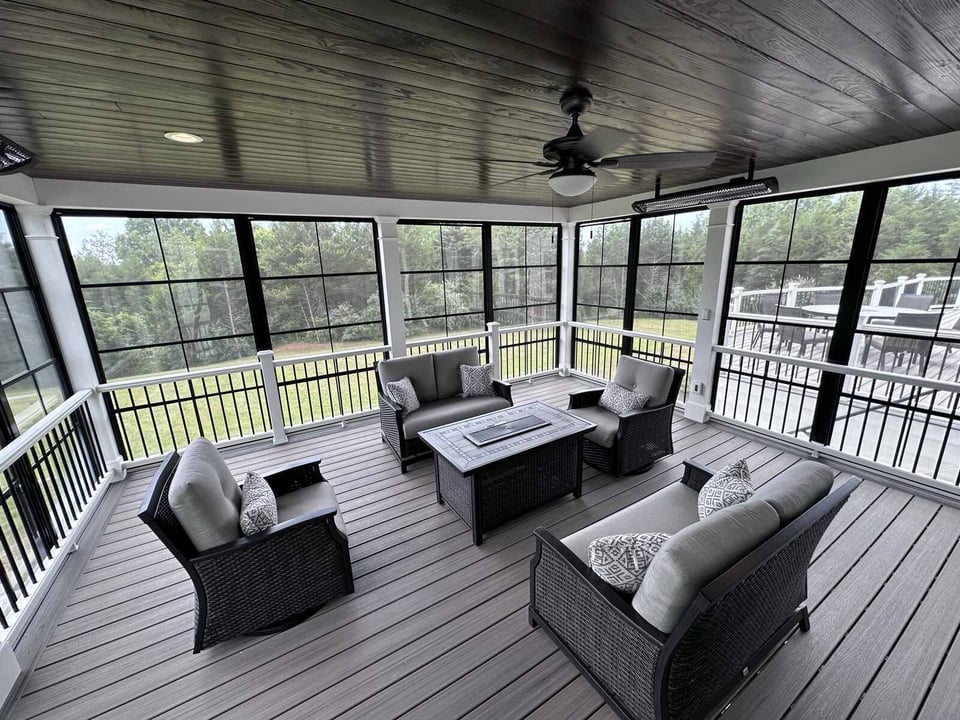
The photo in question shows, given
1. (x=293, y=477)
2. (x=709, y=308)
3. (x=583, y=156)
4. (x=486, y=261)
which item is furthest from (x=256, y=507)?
(x=709, y=308)

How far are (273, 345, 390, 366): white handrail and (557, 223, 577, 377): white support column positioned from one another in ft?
9.74

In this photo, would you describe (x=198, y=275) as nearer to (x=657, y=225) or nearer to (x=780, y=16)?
(x=780, y=16)

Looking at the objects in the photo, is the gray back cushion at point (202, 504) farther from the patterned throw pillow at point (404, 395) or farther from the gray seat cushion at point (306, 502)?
the patterned throw pillow at point (404, 395)

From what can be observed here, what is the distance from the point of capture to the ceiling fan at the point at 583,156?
184 cm

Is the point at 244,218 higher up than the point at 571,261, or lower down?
higher up

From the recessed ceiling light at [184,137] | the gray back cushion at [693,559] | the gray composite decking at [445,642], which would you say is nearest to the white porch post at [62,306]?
the gray composite decking at [445,642]

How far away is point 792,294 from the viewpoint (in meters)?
3.72

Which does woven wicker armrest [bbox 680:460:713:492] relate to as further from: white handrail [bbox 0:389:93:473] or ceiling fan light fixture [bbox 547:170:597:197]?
white handrail [bbox 0:389:93:473]

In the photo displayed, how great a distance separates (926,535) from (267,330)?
18.9ft

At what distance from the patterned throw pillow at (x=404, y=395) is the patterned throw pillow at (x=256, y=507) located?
1.51m

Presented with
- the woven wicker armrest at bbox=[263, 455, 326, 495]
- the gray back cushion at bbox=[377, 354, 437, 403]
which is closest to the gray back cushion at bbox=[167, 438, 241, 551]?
the woven wicker armrest at bbox=[263, 455, 326, 495]

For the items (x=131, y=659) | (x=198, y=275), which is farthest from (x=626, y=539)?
(x=198, y=275)

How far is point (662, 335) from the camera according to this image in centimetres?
499

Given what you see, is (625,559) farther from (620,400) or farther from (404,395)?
(404,395)
